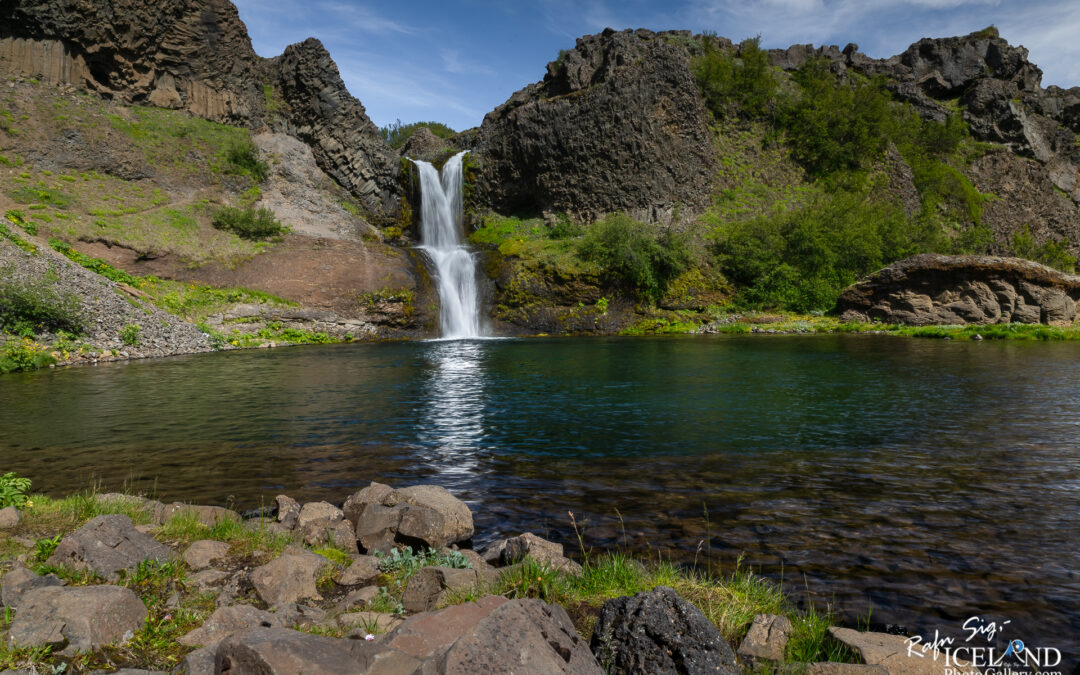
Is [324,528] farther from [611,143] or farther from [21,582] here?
[611,143]

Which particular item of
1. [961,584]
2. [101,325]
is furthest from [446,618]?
[101,325]

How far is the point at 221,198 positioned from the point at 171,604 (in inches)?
1990

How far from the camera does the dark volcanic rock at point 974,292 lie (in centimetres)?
3788

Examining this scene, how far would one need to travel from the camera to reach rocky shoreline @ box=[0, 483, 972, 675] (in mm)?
3012

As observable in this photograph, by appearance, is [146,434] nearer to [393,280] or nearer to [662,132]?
[393,280]

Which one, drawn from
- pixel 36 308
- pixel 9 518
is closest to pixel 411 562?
pixel 9 518

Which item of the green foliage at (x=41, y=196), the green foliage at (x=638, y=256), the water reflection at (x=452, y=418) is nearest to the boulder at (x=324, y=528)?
the water reflection at (x=452, y=418)

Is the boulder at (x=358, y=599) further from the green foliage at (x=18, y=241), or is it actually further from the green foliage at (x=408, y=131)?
the green foliage at (x=408, y=131)

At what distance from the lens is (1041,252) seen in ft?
238

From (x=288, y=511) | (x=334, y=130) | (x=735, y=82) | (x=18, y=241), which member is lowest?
(x=288, y=511)

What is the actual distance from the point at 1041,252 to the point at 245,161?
97.4 meters

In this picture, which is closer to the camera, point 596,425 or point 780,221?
point 596,425

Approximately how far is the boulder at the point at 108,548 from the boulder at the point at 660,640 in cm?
427

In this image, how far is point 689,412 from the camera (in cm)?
1362
